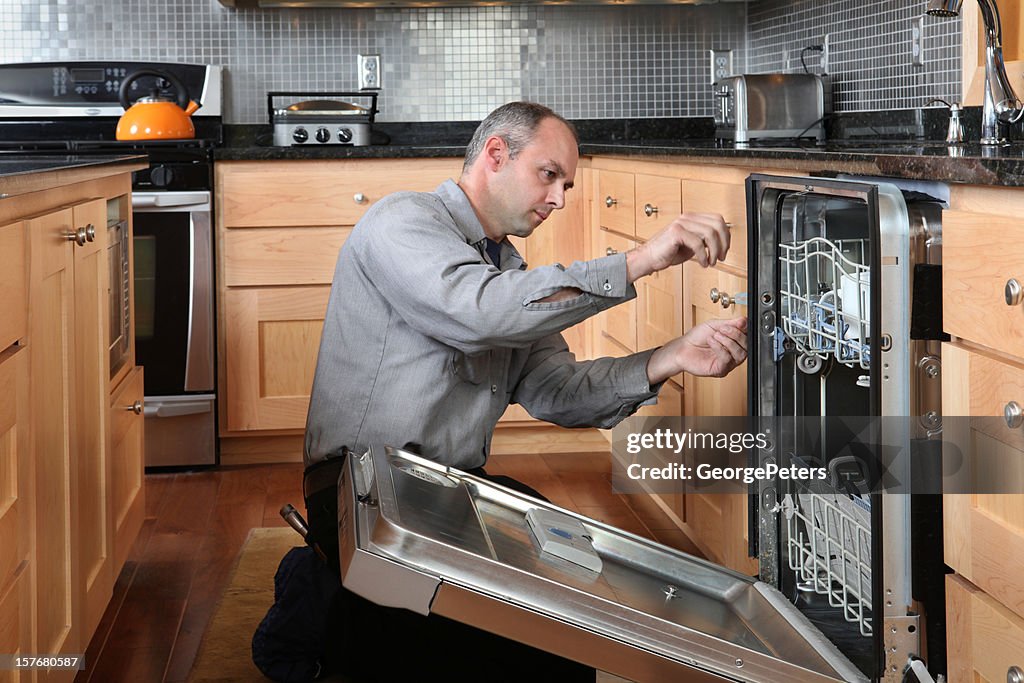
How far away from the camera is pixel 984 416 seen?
1230 mm

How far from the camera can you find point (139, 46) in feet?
12.5

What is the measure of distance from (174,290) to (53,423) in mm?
1758

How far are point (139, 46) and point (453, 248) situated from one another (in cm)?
262

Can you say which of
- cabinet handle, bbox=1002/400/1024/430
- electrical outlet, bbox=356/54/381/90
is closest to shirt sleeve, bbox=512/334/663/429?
cabinet handle, bbox=1002/400/1024/430

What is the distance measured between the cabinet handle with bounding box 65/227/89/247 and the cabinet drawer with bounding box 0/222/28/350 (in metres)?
0.28

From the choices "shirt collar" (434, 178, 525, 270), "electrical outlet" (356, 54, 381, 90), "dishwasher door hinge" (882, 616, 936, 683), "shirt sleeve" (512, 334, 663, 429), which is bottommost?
"dishwasher door hinge" (882, 616, 936, 683)

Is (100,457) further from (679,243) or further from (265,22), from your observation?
(265,22)

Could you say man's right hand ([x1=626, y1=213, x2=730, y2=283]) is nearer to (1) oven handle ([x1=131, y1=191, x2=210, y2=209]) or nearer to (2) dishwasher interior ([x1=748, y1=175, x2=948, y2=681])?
(2) dishwasher interior ([x1=748, y1=175, x2=948, y2=681])

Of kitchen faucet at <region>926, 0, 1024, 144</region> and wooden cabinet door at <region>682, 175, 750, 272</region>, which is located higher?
kitchen faucet at <region>926, 0, 1024, 144</region>

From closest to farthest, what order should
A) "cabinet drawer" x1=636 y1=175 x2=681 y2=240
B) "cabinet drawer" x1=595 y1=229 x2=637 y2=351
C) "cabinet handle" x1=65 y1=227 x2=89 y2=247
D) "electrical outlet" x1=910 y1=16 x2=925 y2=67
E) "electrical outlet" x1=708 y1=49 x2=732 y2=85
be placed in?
"cabinet handle" x1=65 y1=227 x2=89 y2=247 → "cabinet drawer" x1=636 y1=175 x2=681 y2=240 → "electrical outlet" x1=910 y1=16 x2=925 y2=67 → "cabinet drawer" x1=595 y1=229 x2=637 y2=351 → "electrical outlet" x1=708 y1=49 x2=732 y2=85

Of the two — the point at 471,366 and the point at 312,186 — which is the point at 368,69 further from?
the point at 471,366

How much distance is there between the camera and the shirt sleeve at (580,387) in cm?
181

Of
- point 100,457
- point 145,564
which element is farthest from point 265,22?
point 100,457

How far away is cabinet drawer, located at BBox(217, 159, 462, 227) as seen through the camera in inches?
128
